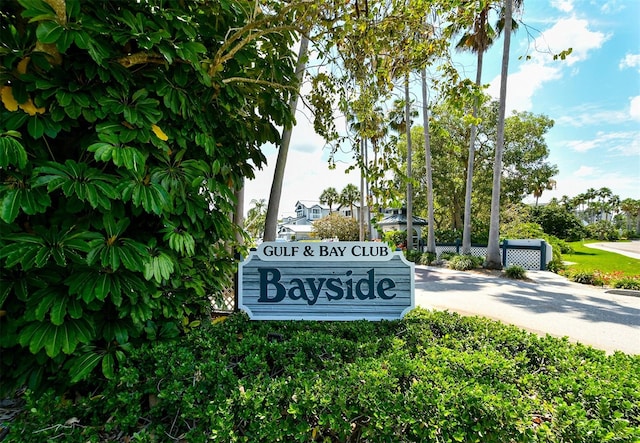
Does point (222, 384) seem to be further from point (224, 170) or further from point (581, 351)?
point (581, 351)

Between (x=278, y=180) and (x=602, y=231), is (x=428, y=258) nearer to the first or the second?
(x=278, y=180)

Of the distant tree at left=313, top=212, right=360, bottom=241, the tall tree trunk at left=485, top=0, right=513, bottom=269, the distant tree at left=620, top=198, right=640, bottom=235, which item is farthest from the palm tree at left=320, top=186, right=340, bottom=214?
the distant tree at left=620, top=198, right=640, bottom=235

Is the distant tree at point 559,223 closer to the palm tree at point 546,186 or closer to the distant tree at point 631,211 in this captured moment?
the palm tree at point 546,186

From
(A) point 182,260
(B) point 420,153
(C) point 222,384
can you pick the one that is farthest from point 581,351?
(B) point 420,153

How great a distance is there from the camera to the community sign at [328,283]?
2688 mm

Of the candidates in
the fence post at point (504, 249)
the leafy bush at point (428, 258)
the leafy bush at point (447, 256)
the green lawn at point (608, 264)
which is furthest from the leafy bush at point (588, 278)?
the leafy bush at point (428, 258)

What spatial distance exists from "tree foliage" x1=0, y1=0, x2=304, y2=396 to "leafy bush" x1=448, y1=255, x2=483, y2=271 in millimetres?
10779

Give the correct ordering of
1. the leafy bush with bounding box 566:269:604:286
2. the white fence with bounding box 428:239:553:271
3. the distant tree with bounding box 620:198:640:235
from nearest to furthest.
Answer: the leafy bush with bounding box 566:269:604:286 < the white fence with bounding box 428:239:553:271 < the distant tree with bounding box 620:198:640:235

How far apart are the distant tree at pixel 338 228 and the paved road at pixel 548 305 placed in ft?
47.5

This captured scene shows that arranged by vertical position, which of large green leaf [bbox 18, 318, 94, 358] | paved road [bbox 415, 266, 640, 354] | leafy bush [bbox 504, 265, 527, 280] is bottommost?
paved road [bbox 415, 266, 640, 354]

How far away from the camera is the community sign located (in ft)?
8.82

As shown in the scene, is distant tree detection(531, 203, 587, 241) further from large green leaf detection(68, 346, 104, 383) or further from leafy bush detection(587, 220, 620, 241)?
large green leaf detection(68, 346, 104, 383)

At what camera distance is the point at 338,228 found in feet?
79.7

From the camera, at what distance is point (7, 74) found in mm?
1604
